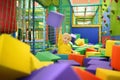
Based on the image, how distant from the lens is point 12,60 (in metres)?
0.92

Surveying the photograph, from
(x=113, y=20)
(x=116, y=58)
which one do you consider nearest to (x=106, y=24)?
(x=113, y=20)

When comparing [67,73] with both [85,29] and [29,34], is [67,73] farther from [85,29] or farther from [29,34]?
[85,29]

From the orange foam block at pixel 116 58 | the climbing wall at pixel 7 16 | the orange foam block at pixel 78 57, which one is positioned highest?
the climbing wall at pixel 7 16

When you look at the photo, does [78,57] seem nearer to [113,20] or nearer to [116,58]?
[116,58]

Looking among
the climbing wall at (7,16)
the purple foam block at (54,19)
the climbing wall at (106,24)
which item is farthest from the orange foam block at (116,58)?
the climbing wall at (106,24)

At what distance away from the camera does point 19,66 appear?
918 millimetres

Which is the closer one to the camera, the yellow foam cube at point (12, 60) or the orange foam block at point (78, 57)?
the yellow foam cube at point (12, 60)

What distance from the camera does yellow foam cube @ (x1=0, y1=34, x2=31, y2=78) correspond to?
2.93 feet

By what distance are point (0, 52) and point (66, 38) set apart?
232 cm

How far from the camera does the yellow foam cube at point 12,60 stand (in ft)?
2.93

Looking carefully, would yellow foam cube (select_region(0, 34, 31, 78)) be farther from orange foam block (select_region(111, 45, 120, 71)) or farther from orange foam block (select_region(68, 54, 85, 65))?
orange foam block (select_region(68, 54, 85, 65))

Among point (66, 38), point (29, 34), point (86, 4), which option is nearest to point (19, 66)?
point (29, 34)

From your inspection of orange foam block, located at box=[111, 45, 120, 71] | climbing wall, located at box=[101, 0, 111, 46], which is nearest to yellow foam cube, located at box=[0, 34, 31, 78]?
orange foam block, located at box=[111, 45, 120, 71]

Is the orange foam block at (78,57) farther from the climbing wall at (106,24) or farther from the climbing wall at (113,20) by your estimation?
the climbing wall at (106,24)
